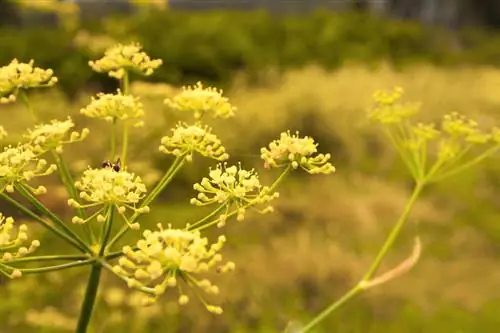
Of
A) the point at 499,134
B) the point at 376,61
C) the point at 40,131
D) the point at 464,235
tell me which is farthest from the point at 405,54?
the point at 40,131

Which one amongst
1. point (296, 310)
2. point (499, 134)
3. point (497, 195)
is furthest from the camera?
point (497, 195)

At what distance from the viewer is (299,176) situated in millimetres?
2883

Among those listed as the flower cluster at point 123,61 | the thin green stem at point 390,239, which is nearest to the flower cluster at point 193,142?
the flower cluster at point 123,61

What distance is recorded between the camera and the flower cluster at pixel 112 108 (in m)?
0.82

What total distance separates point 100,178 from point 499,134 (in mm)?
583

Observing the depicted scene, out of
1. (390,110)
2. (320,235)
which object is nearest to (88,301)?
(390,110)

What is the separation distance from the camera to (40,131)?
772 millimetres

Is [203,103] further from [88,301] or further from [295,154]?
[88,301]

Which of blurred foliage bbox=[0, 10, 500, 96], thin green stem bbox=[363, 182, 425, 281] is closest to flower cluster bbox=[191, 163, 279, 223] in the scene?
thin green stem bbox=[363, 182, 425, 281]

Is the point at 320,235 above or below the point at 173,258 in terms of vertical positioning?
below

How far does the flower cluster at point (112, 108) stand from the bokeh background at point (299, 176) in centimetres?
36

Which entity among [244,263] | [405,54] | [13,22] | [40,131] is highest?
[40,131]

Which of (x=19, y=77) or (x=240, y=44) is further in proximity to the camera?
(x=240, y=44)

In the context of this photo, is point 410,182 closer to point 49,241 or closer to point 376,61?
point 49,241
